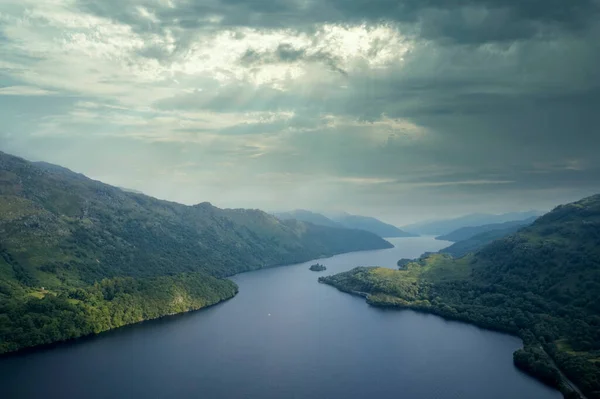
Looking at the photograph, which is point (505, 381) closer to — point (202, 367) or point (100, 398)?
point (202, 367)

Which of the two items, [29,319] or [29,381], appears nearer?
[29,381]

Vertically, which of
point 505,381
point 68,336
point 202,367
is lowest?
point 505,381

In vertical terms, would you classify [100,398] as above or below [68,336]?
below

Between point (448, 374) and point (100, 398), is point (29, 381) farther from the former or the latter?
point (448, 374)

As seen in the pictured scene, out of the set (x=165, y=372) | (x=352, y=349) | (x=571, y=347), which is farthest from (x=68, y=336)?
(x=571, y=347)

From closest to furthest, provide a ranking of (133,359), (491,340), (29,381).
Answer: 1. (29,381)
2. (133,359)
3. (491,340)

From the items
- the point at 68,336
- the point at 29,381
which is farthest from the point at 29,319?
the point at 29,381

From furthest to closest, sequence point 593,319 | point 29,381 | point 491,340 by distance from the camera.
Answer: point 491,340
point 593,319
point 29,381

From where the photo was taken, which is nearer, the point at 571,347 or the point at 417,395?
the point at 417,395

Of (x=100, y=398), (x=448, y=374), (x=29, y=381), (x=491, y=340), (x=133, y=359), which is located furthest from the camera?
(x=491, y=340)
